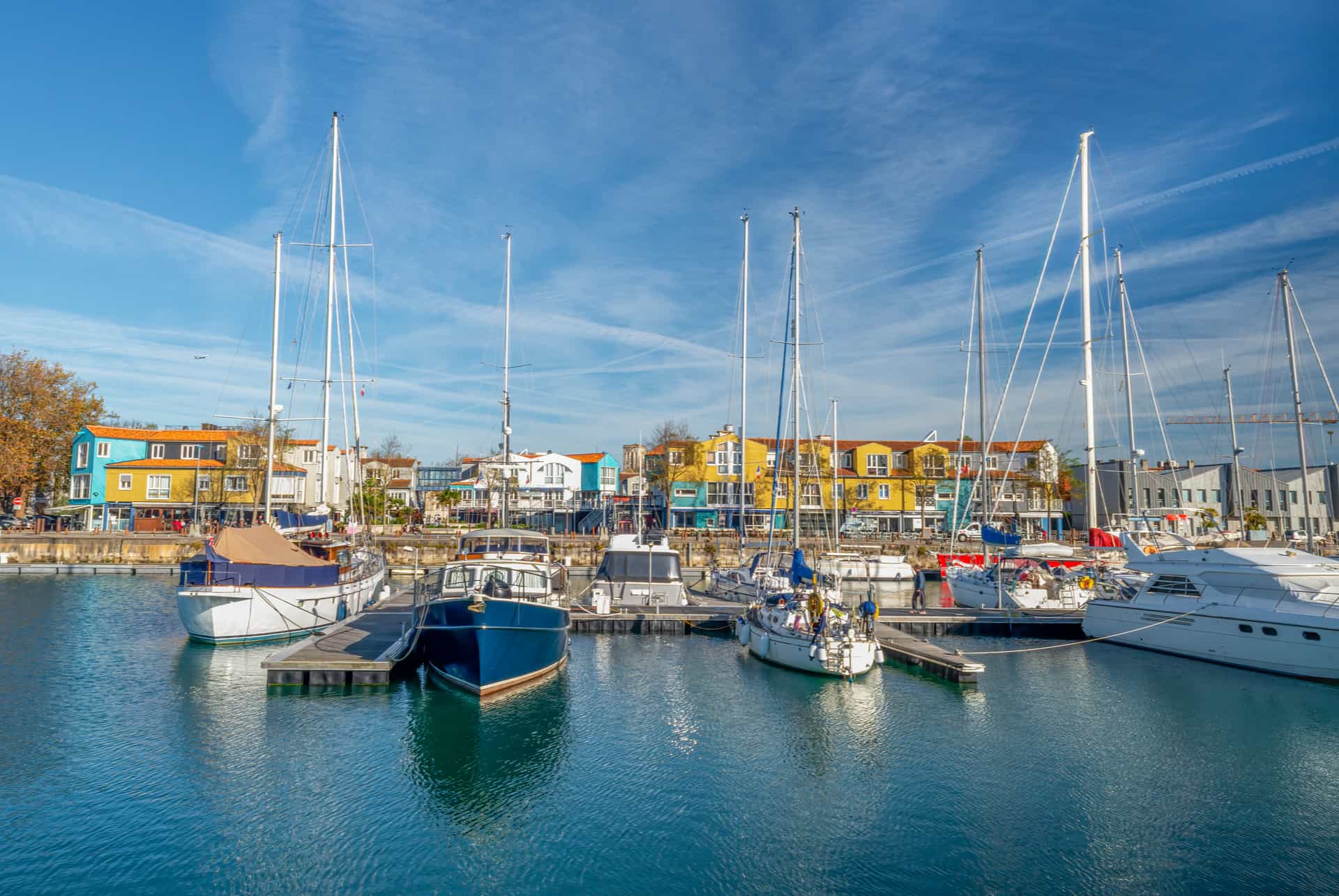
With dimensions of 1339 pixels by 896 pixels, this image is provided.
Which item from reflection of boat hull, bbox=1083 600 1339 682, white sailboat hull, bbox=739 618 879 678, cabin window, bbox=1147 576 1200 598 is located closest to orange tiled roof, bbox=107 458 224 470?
white sailboat hull, bbox=739 618 879 678

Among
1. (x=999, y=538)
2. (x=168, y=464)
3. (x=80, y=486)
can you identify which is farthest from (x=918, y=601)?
(x=80, y=486)

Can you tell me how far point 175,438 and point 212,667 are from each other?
58.3 m

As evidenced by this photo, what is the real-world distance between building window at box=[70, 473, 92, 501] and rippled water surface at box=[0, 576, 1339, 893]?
54.6 meters

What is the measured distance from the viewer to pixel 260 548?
29594 mm

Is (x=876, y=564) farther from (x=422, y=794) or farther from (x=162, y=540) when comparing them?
(x=162, y=540)

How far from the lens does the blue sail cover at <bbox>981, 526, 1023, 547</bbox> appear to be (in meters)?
41.3

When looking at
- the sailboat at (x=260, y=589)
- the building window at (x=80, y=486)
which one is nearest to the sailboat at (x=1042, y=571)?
the sailboat at (x=260, y=589)

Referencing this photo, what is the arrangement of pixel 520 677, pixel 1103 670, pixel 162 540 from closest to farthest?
1. pixel 520 677
2. pixel 1103 670
3. pixel 162 540

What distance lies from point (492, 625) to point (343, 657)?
237 inches

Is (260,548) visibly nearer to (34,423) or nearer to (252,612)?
(252,612)

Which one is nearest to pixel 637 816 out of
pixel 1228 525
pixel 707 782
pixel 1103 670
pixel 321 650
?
pixel 707 782

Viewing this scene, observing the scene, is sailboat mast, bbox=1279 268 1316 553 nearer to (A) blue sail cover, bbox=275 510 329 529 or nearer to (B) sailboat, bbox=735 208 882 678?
(B) sailboat, bbox=735 208 882 678

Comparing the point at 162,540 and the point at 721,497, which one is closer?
the point at 162,540

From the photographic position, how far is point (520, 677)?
22891 mm
